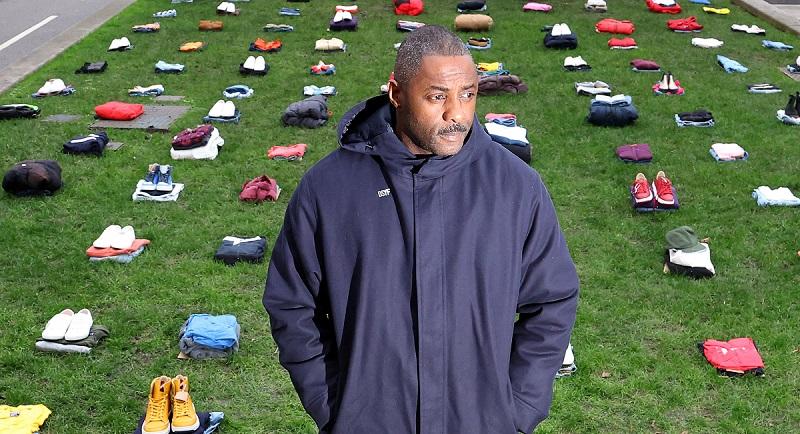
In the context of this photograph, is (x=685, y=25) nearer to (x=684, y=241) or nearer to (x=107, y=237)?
(x=684, y=241)

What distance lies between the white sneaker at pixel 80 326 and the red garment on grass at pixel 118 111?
587 cm

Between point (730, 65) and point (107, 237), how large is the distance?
10.6 metres

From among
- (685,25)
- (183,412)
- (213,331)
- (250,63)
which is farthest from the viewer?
(685,25)

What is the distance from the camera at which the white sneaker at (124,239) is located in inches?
353

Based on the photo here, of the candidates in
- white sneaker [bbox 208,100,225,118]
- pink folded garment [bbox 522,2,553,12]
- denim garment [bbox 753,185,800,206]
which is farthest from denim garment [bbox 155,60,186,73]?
denim garment [bbox 753,185,800,206]

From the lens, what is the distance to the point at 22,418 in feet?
21.0

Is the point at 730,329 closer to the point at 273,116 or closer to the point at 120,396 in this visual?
the point at 120,396

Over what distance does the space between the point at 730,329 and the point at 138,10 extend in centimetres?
1605

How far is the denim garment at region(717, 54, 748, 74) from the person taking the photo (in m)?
15.3

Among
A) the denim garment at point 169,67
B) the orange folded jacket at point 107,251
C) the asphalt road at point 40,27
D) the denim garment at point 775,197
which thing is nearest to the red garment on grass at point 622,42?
the denim garment at point 775,197

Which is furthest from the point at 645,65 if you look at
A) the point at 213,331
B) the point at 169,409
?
the point at 169,409

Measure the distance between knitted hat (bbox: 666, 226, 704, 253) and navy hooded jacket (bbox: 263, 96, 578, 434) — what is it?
17.2ft

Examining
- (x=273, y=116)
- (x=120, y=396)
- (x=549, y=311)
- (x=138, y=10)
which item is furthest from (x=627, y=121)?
(x=138, y=10)

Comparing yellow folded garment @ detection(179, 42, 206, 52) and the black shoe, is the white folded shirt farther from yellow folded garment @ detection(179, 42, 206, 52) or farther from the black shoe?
yellow folded garment @ detection(179, 42, 206, 52)
